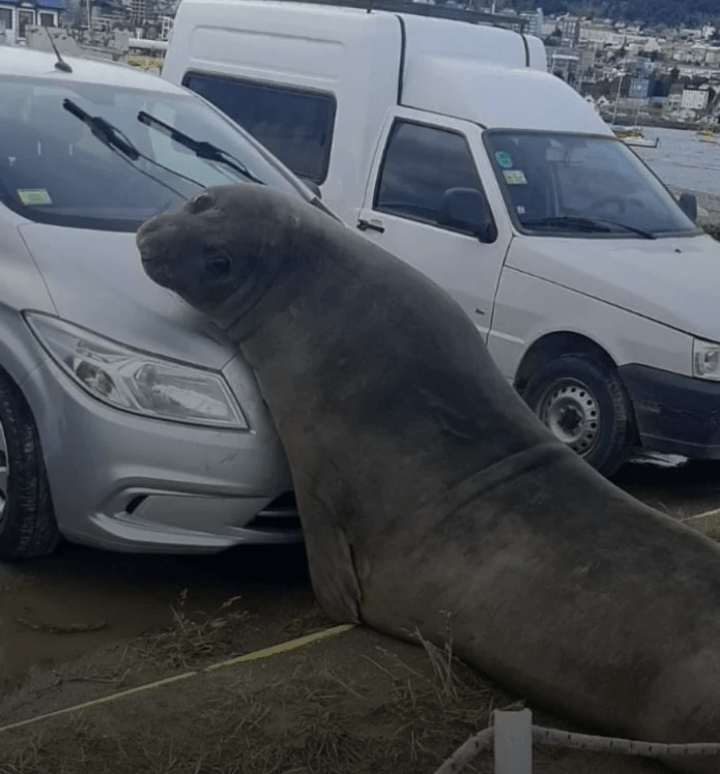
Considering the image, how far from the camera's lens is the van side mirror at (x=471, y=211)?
25.4ft

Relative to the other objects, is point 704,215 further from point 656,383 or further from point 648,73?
point 648,73

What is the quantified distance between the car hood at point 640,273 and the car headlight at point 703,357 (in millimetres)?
47

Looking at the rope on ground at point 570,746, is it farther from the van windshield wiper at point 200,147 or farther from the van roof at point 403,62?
the van roof at point 403,62

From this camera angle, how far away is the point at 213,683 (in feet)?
13.2

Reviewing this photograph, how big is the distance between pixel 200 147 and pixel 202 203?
1.25 meters

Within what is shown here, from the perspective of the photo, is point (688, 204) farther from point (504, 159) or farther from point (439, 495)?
point (439, 495)

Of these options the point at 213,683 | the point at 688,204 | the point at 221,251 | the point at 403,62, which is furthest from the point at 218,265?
the point at 688,204

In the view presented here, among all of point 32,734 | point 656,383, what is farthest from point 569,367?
point 32,734

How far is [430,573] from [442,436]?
545 mm

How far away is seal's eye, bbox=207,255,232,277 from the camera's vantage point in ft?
16.2

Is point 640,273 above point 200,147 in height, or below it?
below

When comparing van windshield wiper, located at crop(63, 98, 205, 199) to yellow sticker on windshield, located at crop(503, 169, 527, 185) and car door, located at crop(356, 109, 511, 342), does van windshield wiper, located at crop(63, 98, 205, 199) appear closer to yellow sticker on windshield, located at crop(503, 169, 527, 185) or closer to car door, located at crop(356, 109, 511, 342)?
car door, located at crop(356, 109, 511, 342)

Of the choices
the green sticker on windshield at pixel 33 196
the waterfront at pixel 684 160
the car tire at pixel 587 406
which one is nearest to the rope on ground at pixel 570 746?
the green sticker on windshield at pixel 33 196

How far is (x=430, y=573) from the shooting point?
14.1ft
